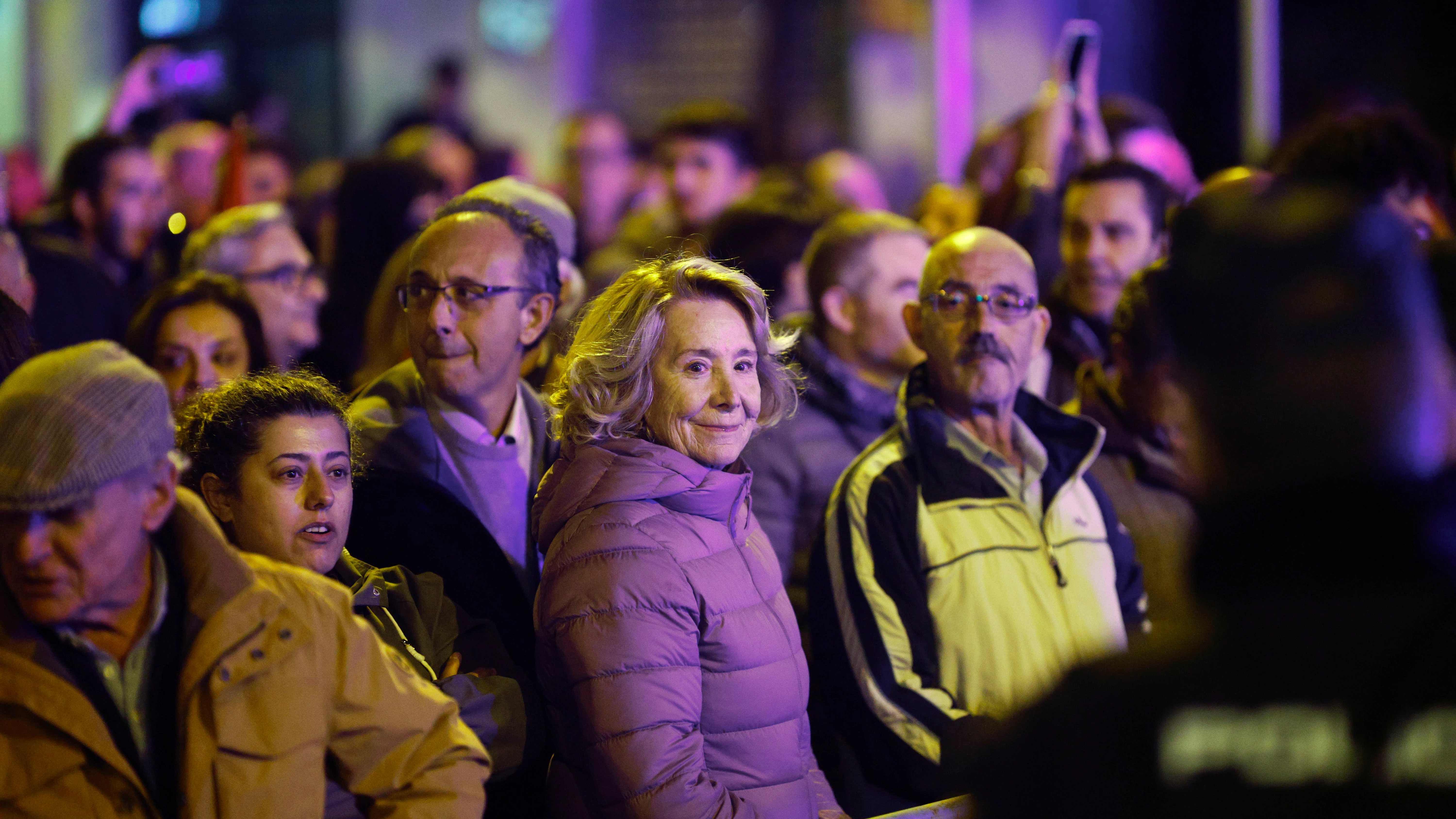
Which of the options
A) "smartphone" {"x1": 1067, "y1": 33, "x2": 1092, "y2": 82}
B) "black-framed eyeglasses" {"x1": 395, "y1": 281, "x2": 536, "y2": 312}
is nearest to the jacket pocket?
"black-framed eyeglasses" {"x1": 395, "y1": 281, "x2": 536, "y2": 312}

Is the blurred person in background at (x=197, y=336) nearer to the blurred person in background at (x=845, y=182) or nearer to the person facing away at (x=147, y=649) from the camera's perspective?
the person facing away at (x=147, y=649)

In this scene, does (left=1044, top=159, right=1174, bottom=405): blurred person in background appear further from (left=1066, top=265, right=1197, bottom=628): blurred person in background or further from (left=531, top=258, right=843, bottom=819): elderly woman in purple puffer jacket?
(left=531, top=258, right=843, bottom=819): elderly woman in purple puffer jacket

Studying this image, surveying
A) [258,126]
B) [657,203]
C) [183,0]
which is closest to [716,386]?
[657,203]

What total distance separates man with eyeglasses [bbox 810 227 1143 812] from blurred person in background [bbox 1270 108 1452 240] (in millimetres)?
1295

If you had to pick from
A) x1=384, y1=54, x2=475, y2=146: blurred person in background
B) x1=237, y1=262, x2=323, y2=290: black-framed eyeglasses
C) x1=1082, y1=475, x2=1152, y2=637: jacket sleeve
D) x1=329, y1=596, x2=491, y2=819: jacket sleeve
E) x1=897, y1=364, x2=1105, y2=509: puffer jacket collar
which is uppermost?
x1=384, y1=54, x2=475, y2=146: blurred person in background

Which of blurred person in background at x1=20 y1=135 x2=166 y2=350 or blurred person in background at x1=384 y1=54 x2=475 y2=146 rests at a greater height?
blurred person in background at x1=384 y1=54 x2=475 y2=146

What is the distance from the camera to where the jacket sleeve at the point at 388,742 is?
202 centimetres

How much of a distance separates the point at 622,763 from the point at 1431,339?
1.49 metres

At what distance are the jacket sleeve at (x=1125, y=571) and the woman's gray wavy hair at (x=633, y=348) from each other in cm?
99

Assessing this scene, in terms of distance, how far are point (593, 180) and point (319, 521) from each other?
517 cm

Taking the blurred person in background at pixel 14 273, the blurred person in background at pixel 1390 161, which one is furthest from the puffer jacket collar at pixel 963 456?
the blurred person in background at pixel 14 273

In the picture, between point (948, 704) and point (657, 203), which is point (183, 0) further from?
point (948, 704)

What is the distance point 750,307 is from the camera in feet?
8.80

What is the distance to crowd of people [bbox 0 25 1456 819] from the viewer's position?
1195 millimetres
